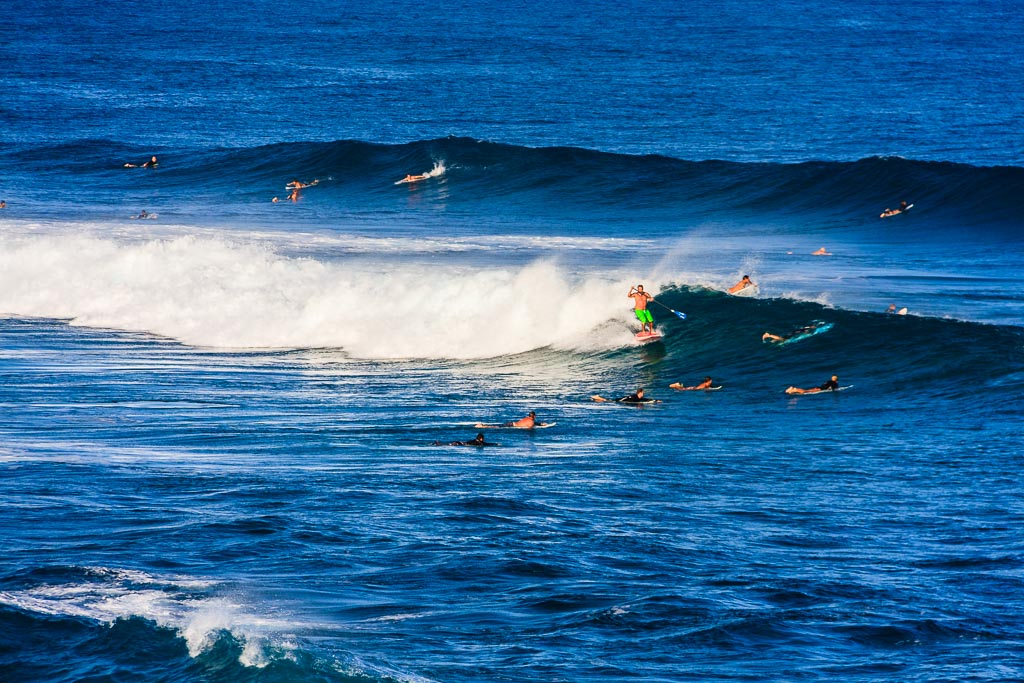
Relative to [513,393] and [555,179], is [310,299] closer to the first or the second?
[513,393]

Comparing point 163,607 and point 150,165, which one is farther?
point 150,165

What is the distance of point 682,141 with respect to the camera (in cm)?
5306

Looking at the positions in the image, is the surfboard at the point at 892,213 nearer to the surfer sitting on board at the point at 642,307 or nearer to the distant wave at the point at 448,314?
the distant wave at the point at 448,314

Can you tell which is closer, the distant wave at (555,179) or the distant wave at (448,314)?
the distant wave at (448,314)

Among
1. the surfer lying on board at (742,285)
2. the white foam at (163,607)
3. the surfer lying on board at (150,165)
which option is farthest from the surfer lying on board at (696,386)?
the surfer lying on board at (150,165)

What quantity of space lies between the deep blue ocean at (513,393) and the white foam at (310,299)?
0.39 feet

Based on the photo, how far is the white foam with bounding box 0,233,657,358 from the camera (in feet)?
90.8

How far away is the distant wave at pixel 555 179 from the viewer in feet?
132

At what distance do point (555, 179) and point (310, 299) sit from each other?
707 inches

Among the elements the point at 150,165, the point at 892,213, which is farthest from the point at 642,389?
the point at 150,165

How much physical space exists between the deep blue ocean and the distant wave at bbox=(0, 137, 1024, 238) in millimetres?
195

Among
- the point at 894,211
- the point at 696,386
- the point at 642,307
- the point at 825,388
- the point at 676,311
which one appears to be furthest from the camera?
the point at 894,211

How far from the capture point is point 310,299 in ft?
99.1

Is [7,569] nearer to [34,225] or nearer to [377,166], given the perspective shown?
[34,225]
